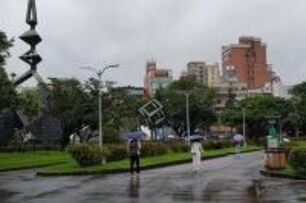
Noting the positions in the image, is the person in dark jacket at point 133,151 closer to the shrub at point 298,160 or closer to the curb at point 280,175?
the curb at point 280,175

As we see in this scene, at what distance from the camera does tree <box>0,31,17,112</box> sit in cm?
5253

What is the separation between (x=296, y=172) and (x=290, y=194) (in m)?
7.65

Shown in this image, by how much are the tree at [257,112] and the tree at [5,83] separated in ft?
234

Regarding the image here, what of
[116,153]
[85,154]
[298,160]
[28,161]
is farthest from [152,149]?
[298,160]

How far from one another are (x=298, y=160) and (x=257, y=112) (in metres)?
101

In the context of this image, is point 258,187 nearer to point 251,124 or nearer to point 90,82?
point 90,82

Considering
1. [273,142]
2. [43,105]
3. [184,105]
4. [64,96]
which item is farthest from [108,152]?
[184,105]

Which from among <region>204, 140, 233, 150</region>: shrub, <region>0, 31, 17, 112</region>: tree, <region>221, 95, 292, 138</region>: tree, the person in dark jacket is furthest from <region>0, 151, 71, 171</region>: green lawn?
<region>221, 95, 292, 138</region>: tree

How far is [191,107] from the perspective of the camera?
128m

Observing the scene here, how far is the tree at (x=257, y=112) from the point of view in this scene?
423ft

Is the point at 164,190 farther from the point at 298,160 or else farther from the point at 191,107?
the point at 191,107

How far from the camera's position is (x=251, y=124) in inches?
5207

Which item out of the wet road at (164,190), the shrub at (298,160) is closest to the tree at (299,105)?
the wet road at (164,190)

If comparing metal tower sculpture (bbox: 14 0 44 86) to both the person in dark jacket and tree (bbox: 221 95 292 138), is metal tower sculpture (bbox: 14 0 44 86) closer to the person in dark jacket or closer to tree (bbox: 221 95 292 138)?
tree (bbox: 221 95 292 138)
